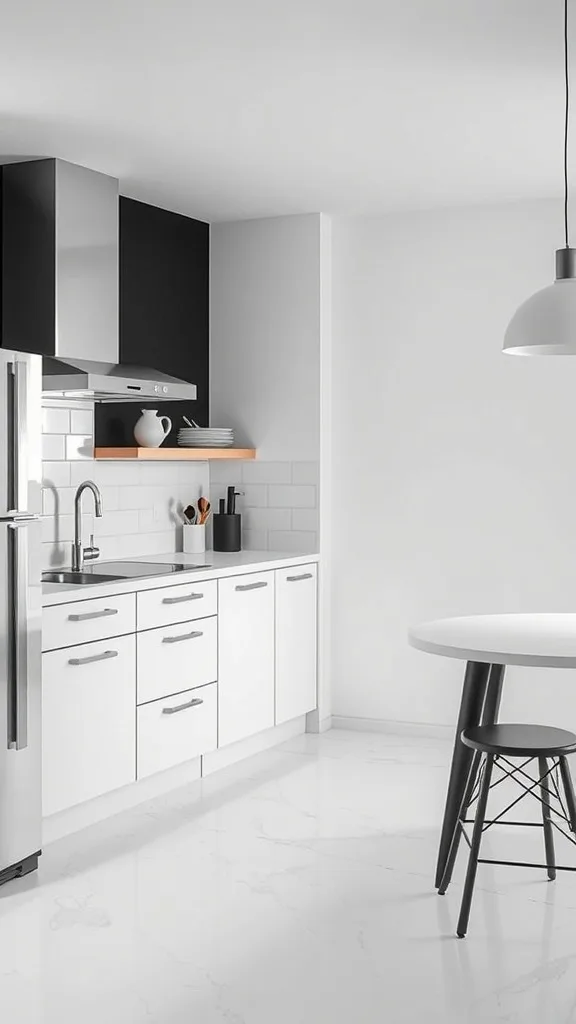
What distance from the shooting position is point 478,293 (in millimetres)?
5531

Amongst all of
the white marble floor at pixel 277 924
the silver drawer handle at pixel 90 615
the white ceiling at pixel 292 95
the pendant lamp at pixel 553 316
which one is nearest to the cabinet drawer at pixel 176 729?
the white marble floor at pixel 277 924

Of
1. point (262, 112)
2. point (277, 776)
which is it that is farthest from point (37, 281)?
point (277, 776)

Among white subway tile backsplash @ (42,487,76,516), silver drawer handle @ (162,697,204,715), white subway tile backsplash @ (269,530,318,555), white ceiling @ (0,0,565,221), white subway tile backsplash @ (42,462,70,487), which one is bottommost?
silver drawer handle @ (162,697,204,715)

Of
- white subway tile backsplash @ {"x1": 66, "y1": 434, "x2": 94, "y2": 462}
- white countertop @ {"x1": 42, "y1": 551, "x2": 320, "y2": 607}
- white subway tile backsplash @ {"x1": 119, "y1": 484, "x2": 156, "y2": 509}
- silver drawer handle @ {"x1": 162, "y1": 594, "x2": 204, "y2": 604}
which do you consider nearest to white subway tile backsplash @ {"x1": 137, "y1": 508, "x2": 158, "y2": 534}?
white subway tile backsplash @ {"x1": 119, "y1": 484, "x2": 156, "y2": 509}

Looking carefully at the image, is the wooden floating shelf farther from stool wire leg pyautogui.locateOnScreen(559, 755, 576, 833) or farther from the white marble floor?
stool wire leg pyautogui.locateOnScreen(559, 755, 576, 833)

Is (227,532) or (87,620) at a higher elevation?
(227,532)

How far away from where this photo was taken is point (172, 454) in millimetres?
5305

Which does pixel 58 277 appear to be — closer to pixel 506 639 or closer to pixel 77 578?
pixel 77 578

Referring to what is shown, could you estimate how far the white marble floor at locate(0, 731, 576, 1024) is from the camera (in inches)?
114

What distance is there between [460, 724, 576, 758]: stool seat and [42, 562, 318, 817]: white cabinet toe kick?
1.40m

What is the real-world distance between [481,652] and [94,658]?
1530 mm

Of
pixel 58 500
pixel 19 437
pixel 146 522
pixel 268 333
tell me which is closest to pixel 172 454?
pixel 146 522

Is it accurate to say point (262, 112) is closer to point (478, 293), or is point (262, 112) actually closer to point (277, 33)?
point (277, 33)

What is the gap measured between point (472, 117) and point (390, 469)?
2094 mm
